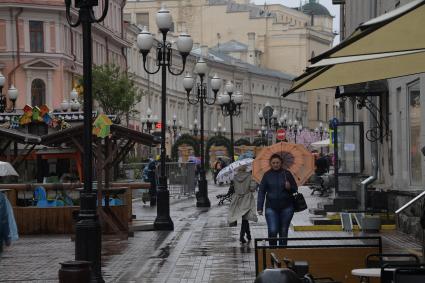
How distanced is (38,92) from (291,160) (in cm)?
5099

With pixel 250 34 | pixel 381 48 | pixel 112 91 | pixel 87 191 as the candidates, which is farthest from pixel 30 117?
pixel 250 34

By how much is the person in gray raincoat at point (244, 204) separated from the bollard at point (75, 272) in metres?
10.1

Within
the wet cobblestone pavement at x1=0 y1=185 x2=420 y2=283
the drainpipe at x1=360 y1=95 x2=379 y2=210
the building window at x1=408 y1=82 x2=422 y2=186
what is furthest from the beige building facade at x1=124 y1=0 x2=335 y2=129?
the building window at x1=408 y1=82 x2=422 y2=186

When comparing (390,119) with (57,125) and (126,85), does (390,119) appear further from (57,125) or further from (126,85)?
(126,85)

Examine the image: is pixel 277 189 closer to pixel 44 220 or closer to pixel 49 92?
pixel 44 220

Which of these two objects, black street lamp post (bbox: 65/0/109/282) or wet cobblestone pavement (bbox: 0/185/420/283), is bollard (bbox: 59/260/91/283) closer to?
black street lamp post (bbox: 65/0/109/282)

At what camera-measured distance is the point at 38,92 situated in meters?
69.2

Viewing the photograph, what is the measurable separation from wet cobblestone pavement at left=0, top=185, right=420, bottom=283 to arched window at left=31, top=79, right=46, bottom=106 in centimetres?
4285

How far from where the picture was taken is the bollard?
1107 cm

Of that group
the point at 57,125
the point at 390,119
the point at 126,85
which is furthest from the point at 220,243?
the point at 126,85

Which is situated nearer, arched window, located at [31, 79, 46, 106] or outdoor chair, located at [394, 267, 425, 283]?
outdoor chair, located at [394, 267, 425, 283]

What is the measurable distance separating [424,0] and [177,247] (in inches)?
567

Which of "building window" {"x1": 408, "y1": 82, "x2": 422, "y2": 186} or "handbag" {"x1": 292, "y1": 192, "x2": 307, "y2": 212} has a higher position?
"building window" {"x1": 408, "y1": 82, "x2": 422, "y2": 186}

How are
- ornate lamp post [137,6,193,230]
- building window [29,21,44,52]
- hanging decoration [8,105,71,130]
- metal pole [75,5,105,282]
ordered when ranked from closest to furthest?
metal pole [75,5,105,282] < ornate lamp post [137,6,193,230] < hanging decoration [8,105,71,130] < building window [29,21,44,52]
